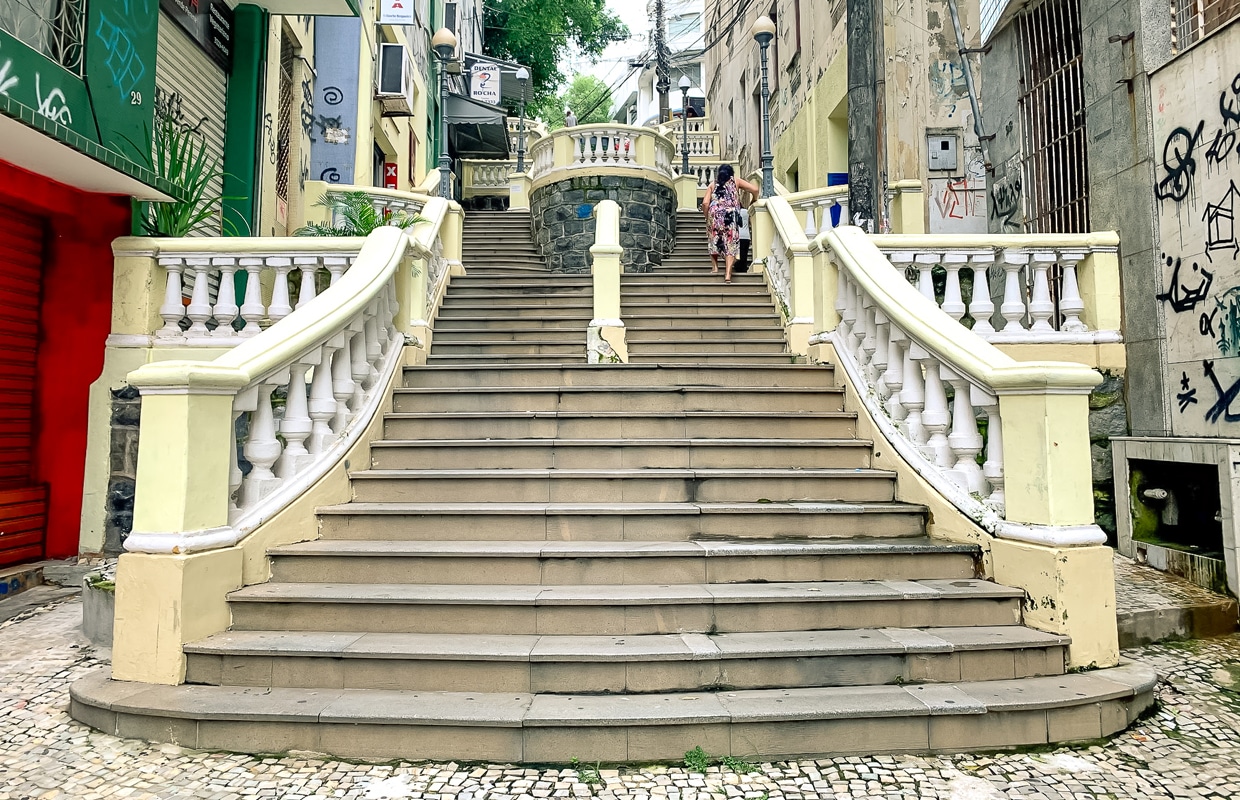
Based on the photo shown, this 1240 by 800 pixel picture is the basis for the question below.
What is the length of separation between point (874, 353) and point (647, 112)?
34490 millimetres

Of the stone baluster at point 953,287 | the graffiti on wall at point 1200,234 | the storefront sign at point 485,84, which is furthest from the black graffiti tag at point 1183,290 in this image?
the storefront sign at point 485,84

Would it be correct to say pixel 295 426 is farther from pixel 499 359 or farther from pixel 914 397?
pixel 914 397

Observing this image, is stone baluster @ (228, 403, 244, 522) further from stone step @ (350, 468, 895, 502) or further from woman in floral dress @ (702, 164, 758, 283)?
woman in floral dress @ (702, 164, 758, 283)

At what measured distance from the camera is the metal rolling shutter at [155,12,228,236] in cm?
628

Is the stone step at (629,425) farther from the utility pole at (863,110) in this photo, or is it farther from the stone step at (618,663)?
the utility pole at (863,110)

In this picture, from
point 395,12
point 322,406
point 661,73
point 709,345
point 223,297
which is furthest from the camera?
point 661,73

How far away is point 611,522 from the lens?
4.29 meters

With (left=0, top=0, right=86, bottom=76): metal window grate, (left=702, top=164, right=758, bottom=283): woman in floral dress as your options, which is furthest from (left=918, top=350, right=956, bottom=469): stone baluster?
(left=0, top=0, right=86, bottom=76): metal window grate

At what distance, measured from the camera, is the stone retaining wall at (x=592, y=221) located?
12.6 m

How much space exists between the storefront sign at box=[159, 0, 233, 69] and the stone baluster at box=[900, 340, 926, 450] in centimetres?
673

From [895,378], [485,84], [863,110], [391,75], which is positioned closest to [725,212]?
[863,110]

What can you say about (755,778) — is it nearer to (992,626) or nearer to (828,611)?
(828,611)

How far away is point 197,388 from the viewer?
3412 mm

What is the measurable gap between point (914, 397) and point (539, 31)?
24829mm
